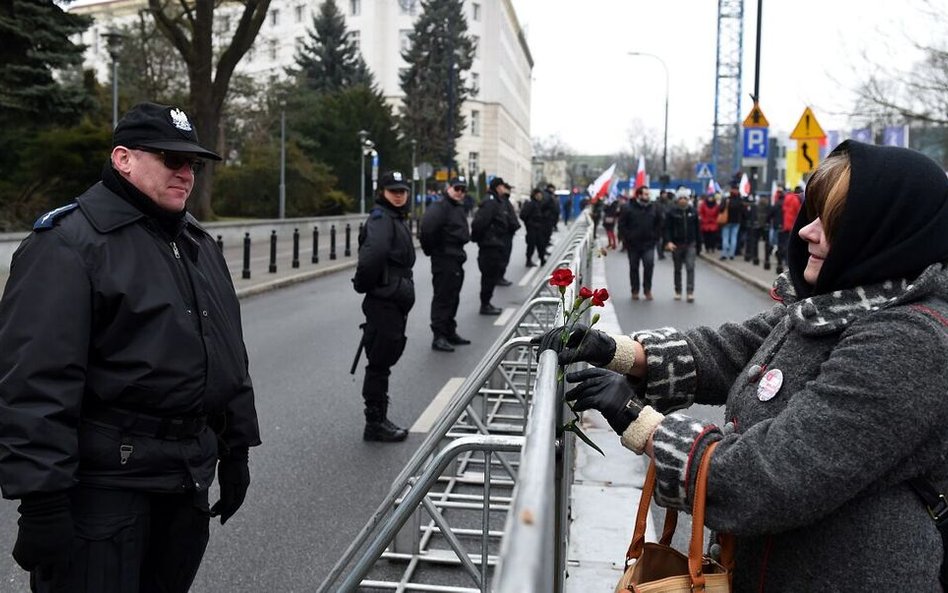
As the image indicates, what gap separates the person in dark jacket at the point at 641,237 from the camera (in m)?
15.9

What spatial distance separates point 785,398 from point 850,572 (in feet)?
1.17

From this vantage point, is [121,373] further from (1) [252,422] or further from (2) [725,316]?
(2) [725,316]

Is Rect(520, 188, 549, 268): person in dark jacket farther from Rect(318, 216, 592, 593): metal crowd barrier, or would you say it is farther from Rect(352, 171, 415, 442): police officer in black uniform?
Rect(352, 171, 415, 442): police officer in black uniform

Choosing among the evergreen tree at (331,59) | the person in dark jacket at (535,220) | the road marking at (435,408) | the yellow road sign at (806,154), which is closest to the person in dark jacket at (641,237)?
the yellow road sign at (806,154)

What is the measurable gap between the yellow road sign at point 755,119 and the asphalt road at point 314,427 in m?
5.58

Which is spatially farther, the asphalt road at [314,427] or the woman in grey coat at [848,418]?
the asphalt road at [314,427]

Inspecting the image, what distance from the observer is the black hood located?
5.89ft

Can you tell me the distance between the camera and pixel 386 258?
6.88m

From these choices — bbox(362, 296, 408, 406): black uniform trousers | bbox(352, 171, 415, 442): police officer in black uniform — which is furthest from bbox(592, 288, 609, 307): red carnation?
bbox(362, 296, 408, 406): black uniform trousers

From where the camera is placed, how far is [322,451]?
657 cm

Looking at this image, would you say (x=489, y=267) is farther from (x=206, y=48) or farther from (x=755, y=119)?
(x=206, y=48)

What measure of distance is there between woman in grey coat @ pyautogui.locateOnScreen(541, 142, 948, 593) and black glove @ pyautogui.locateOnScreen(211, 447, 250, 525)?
5.10ft

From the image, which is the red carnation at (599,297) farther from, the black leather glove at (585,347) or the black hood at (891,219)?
the black hood at (891,219)

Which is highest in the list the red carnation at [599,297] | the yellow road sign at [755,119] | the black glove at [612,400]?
the yellow road sign at [755,119]
